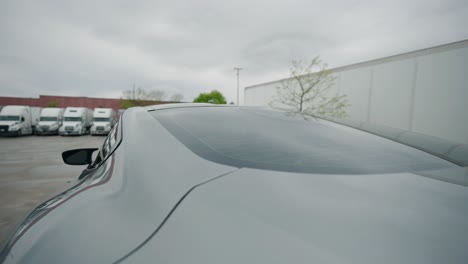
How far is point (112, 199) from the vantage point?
2.30 feet

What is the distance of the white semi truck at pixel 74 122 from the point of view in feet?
68.6

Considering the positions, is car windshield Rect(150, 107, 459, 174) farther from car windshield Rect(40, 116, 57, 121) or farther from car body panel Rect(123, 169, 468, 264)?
car windshield Rect(40, 116, 57, 121)

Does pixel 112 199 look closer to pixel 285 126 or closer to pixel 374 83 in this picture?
pixel 285 126

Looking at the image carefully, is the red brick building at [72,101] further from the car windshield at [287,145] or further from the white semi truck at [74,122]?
the car windshield at [287,145]

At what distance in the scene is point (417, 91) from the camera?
9836 millimetres

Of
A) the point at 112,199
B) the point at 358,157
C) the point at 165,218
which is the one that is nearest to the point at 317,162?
the point at 358,157

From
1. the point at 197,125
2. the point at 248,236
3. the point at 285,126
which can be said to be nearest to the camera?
the point at 248,236

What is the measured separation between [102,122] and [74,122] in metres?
2.40

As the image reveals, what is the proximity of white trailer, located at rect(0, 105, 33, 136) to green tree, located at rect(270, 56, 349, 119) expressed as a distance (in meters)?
22.6

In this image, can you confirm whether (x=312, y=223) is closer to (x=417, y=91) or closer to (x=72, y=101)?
(x=417, y=91)

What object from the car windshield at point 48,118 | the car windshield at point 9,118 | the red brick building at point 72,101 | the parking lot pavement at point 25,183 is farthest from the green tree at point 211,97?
the parking lot pavement at point 25,183

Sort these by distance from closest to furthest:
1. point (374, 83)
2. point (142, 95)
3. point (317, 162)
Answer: point (317, 162) → point (374, 83) → point (142, 95)

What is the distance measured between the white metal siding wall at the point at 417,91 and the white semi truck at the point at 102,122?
20798mm

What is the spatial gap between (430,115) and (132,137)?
12045 mm
